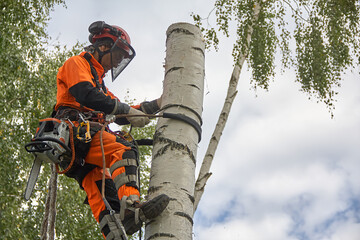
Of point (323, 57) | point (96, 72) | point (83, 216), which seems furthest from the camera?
point (83, 216)

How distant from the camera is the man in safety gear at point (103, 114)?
2809mm

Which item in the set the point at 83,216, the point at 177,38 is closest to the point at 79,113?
the point at 177,38

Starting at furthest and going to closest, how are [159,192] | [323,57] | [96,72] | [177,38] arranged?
[323,57]
[96,72]
[177,38]
[159,192]

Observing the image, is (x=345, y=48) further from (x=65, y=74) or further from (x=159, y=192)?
(x=159, y=192)

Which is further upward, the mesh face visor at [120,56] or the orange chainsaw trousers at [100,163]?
the mesh face visor at [120,56]

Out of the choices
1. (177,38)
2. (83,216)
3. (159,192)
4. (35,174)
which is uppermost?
(83,216)

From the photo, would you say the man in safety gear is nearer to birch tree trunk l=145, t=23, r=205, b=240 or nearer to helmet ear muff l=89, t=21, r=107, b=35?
helmet ear muff l=89, t=21, r=107, b=35

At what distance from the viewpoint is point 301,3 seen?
8.23 metres

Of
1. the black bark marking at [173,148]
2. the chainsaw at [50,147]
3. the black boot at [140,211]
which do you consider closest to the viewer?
the black boot at [140,211]

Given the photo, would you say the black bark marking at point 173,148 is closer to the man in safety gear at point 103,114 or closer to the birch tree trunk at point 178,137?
the birch tree trunk at point 178,137

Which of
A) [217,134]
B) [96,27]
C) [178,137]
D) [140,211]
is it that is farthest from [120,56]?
[217,134]

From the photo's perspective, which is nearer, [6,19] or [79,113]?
[79,113]

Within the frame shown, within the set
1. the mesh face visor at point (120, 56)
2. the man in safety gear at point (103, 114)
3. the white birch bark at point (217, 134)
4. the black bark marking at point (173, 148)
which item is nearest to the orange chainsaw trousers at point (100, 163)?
the man in safety gear at point (103, 114)

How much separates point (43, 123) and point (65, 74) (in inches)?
14.9
